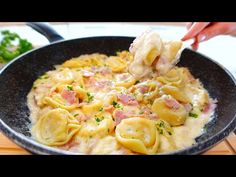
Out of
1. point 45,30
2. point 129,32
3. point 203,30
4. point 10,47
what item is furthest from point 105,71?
point 129,32

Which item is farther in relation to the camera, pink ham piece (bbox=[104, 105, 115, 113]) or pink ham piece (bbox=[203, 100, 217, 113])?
pink ham piece (bbox=[203, 100, 217, 113])

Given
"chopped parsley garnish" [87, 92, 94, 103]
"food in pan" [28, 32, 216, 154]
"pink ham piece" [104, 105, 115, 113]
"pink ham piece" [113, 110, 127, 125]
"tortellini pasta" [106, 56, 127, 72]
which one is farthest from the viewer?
"tortellini pasta" [106, 56, 127, 72]

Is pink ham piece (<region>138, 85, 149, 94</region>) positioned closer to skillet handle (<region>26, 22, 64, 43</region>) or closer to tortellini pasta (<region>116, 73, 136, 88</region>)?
tortellini pasta (<region>116, 73, 136, 88</region>)

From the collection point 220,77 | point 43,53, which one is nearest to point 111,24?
point 43,53

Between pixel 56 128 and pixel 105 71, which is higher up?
pixel 105 71

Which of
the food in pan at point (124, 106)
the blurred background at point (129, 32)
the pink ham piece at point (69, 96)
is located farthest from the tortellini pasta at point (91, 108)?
the blurred background at point (129, 32)

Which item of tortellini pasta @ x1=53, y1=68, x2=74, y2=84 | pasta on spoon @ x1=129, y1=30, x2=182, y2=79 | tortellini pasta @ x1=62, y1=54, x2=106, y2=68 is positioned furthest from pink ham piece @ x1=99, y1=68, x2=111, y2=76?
pasta on spoon @ x1=129, y1=30, x2=182, y2=79

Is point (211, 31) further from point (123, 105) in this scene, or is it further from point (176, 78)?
point (123, 105)
